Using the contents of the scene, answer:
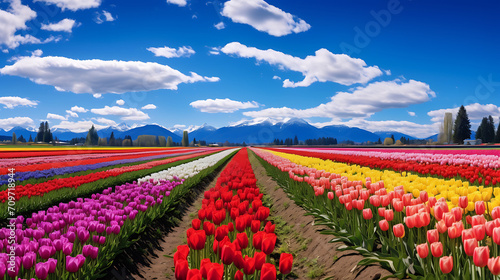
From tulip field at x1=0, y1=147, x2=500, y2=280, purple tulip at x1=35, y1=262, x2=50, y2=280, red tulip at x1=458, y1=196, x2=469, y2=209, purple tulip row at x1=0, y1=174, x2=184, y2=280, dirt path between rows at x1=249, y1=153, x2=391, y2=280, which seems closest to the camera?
tulip field at x1=0, y1=147, x2=500, y2=280

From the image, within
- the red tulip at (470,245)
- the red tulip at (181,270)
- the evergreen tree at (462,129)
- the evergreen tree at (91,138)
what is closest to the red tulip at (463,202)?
the red tulip at (470,245)

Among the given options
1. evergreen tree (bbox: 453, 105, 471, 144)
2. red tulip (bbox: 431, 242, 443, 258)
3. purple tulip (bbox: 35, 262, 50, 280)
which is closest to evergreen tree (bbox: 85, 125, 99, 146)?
evergreen tree (bbox: 453, 105, 471, 144)

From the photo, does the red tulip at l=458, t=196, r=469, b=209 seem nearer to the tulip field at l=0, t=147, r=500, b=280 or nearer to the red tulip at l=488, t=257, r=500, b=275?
the tulip field at l=0, t=147, r=500, b=280

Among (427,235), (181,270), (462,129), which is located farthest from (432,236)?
(462,129)

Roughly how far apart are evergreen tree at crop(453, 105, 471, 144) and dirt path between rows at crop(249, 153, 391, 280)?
296ft

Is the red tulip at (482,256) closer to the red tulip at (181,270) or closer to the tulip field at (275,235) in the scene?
the tulip field at (275,235)

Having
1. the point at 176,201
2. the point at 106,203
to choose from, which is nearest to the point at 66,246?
the point at 106,203

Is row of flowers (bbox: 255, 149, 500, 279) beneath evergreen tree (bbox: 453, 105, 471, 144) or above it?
beneath

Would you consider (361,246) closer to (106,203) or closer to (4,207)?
(106,203)

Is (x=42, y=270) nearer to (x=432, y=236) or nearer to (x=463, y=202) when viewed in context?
(x=432, y=236)

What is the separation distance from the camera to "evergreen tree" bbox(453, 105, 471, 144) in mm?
80812

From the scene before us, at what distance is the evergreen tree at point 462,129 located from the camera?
265 feet

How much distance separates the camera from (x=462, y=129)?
267 ft

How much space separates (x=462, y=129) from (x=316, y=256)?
94.0 m
